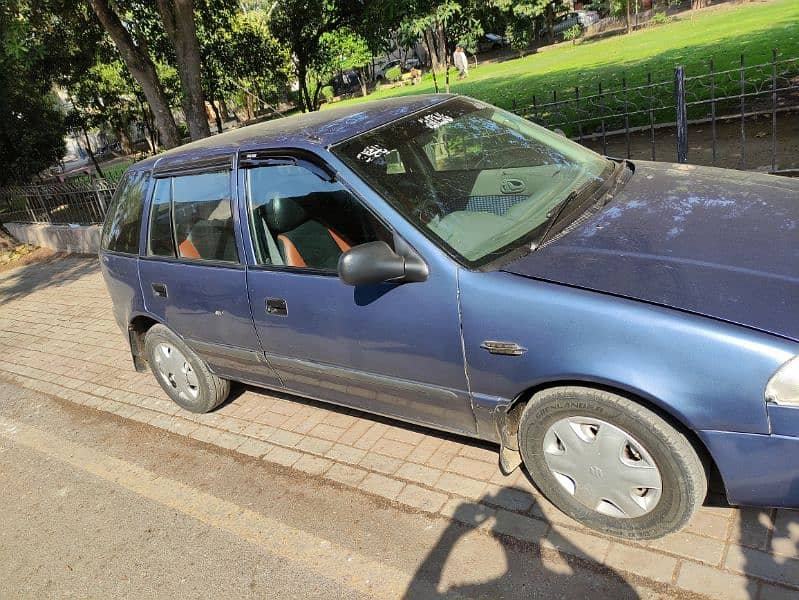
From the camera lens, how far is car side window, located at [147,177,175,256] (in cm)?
393

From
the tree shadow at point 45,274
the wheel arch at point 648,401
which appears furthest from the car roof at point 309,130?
the tree shadow at point 45,274

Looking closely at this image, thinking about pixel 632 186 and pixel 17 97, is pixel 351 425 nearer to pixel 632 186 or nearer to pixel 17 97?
pixel 632 186

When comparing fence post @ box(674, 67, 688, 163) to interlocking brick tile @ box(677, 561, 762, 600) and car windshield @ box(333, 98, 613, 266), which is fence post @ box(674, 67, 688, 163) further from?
interlocking brick tile @ box(677, 561, 762, 600)

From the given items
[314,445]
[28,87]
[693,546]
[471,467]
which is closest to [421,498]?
[471,467]

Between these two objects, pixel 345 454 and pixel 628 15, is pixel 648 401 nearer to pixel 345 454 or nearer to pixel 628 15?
pixel 345 454

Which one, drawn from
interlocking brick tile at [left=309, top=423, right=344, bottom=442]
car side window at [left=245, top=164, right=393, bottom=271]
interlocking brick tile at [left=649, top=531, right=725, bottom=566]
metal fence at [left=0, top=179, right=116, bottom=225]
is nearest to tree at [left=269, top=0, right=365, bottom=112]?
metal fence at [left=0, top=179, right=116, bottom=225]

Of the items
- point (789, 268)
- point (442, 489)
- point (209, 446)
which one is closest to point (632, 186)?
point (789, 268)

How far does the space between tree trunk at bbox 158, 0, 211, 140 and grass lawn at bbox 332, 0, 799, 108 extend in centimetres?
726

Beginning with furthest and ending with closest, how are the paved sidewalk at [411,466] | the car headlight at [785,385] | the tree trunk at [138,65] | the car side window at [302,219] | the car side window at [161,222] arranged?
the tree trunk at [138,65] < the car side window at [161,222] < the car side window at [302,219] < the paved sidewalk at [411,466] < the car headlight at [785,385]

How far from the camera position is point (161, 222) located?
3998 mm

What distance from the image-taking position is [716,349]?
2.02 meters

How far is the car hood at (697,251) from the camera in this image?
6.92ft

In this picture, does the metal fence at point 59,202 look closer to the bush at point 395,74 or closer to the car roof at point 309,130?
the car roof at point 309,130

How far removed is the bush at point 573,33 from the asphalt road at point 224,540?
3811cm
